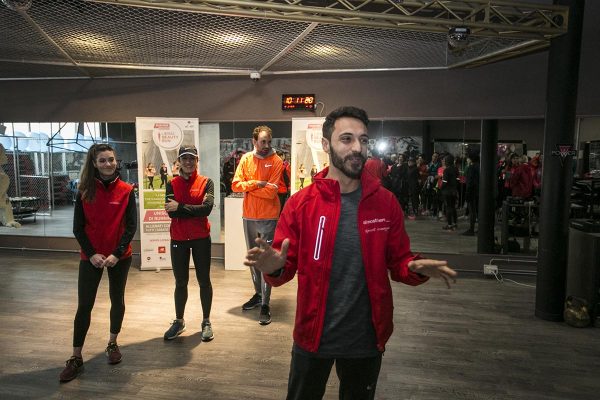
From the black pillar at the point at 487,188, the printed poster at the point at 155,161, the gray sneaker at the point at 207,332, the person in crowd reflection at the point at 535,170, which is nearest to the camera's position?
the gray sneaker at the point at 207,332

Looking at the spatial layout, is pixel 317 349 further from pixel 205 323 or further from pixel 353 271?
pixel 205 323

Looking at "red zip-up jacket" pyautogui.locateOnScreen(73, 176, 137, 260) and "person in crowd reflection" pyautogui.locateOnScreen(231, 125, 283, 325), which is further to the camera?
"person in crowd reflection" pyautogui.locateOnScreen(231, 125, 283, 325)

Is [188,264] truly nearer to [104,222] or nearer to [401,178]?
[104,222]

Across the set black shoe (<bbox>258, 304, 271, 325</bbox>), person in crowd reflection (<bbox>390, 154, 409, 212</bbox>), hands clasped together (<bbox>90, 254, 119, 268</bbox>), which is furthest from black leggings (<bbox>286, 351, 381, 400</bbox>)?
person in crowd reflection (<bbox>390, 154, 409, 212</bbox>)

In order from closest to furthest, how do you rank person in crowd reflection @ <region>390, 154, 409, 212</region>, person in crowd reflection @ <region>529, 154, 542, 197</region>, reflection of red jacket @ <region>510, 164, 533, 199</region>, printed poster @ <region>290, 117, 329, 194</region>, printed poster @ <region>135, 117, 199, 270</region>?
1. printed poster @ <region>135, 117, 199, 270</region>
2. printed poster @ <region>290, 117, 329, 194</region>
3. person in crowd reflection @ <region>529, 154, 542, 197</region>
4. reflection of red jacket @ <region>510, 164, 533, 199</region>
5. person in crowd reflection @ <region>390, 154, 409, 212</region>

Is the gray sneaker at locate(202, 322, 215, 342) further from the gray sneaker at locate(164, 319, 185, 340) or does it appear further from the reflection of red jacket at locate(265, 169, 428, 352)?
the reflection of red jacket at locate(265, 169, 428, 352)

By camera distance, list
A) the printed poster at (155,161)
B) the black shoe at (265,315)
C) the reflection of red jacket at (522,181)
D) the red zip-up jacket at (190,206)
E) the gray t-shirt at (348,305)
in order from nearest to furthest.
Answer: the gray t-shirt at (348,305) < the red zip-up jacket at (190,206) < the black shoe at (265,315) < the printed poster at (155,161) < the reflection of red jacket at (522,181)

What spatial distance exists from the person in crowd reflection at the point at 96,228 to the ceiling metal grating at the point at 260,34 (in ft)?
4.61

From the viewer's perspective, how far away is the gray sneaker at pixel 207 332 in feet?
12.7

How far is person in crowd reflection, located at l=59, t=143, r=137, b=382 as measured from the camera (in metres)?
3.14

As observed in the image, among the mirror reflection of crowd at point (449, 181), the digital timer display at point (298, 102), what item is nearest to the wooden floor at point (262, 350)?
the mirror reflection of crowd at point (449, 181)

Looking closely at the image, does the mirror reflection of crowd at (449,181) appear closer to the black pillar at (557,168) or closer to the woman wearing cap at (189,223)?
the black pillar at (557,168)

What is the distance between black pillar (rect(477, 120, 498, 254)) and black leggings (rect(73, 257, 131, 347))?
5.24m

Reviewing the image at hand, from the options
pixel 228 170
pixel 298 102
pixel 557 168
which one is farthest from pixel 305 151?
pixel 557 168
